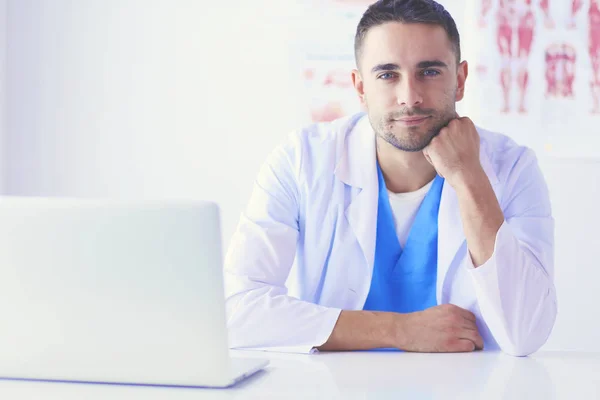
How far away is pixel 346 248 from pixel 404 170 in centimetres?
25

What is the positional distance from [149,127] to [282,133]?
505mm

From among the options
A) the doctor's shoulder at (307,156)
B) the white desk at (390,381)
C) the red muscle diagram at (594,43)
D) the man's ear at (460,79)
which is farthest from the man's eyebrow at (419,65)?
the red muscle diagram at (594,43)

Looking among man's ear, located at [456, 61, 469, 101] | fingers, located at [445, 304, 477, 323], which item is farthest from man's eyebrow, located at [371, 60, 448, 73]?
fingers, located at [445, 304, 477, 323]

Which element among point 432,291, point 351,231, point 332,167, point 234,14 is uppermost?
point 234,14

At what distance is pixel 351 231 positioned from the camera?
74.0 inches

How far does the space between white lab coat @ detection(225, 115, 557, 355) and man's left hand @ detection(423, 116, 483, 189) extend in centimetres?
10

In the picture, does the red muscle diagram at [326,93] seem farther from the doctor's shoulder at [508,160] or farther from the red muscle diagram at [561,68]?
the doctor's shoulder at [508,160]

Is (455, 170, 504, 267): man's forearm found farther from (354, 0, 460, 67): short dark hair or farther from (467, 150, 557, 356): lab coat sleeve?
(354, 0, 460, 67): short dark hair

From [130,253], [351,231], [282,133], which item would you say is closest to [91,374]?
[130,253]

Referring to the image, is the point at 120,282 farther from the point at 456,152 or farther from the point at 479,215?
the point at 456,152

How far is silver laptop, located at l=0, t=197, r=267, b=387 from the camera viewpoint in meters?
0.94

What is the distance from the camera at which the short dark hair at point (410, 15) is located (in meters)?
1.86

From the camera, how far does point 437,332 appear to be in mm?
1513

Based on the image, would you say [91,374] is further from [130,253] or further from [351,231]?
[351,231]
